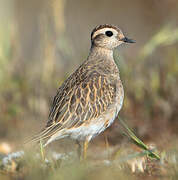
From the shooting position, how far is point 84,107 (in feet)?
17.9

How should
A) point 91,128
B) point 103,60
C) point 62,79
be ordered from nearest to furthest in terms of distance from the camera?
point 91,128
point 103,60
point 62,79

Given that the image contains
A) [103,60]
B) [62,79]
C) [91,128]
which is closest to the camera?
[91,128]

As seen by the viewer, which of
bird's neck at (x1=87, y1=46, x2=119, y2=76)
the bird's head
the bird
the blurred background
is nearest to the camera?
the bird

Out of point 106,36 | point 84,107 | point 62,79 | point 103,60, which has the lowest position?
point 62,79

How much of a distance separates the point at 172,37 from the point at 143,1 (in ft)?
23.3

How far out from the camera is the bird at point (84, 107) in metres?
5.35

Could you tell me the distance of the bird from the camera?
211 inches

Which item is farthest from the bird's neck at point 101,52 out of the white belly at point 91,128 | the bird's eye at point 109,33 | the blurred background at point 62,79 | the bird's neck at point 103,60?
the blurred background at point 62,79

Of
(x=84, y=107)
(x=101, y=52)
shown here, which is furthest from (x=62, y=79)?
(x=84, y=107)

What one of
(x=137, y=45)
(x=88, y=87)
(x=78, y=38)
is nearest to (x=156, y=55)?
(x=78, y=38)

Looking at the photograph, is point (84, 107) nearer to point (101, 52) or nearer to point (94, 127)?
point (94, 127)

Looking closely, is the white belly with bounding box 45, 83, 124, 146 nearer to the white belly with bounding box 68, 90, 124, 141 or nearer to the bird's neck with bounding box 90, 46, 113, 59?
the white belly with bounding box 68, 90, 124, 141

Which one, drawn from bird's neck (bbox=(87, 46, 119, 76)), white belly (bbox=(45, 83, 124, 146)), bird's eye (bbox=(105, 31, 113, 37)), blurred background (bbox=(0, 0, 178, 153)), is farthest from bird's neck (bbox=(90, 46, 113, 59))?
blurred background (bbox=(0, 0, 178, 153))

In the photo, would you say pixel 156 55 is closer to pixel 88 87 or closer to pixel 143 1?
pixel 88 87
